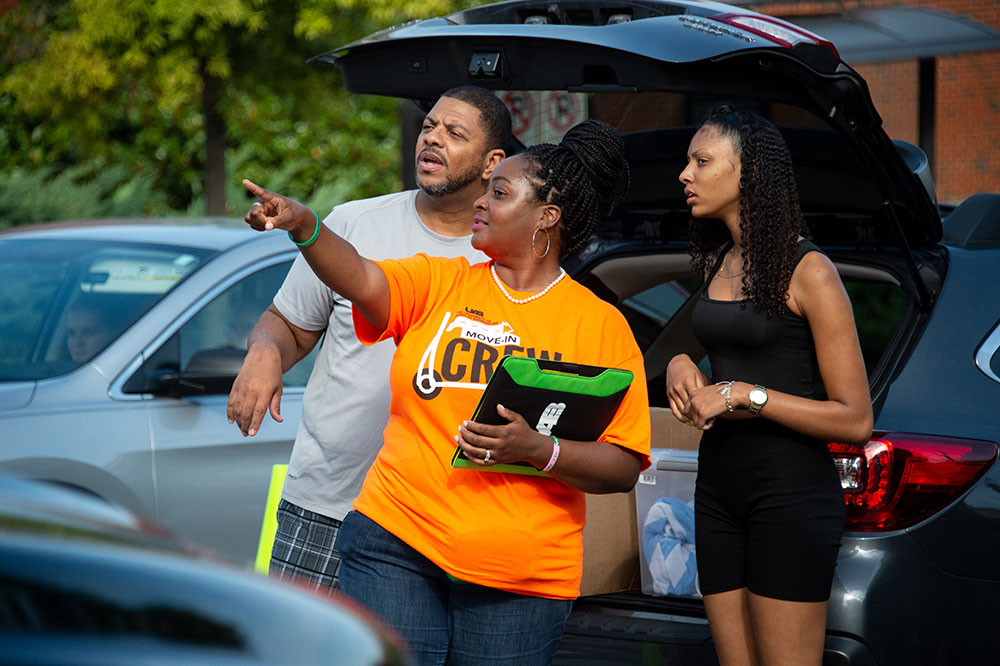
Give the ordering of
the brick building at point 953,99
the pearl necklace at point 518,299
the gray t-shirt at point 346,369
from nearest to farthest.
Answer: the pearl necklace at point 518,299, the gray t-shirt at point 346,369, the brick building at point 953,99

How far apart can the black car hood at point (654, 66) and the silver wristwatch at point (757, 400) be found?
699mm

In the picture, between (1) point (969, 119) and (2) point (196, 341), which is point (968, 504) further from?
(1) point (969, 119)

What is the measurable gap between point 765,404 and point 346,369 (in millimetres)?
1054

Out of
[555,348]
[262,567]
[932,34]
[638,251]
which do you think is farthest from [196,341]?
[932,34]

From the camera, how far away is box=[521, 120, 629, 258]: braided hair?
8.87 ft

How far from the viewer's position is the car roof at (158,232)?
4.84 meters

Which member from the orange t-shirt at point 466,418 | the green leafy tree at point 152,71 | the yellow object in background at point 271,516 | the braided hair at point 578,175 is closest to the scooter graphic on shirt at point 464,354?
the orange t-shirt at point 466,418

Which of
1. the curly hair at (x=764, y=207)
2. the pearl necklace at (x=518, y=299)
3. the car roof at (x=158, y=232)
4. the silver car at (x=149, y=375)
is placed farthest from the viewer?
the car roof at (x=158, y=232)

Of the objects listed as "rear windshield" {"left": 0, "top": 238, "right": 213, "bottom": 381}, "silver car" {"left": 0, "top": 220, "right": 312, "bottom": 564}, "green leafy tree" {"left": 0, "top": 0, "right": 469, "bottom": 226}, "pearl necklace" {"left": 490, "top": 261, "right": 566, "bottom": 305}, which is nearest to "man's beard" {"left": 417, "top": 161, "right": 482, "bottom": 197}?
"pearl necklace" {"left": 490, "top": 261, "right": 566, "bottom": 305}

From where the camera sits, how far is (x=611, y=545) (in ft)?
11.4

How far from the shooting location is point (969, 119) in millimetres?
18844

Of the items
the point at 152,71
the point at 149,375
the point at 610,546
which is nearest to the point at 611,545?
the point at 610,546

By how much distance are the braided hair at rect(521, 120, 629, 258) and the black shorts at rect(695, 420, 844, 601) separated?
594 millimetres

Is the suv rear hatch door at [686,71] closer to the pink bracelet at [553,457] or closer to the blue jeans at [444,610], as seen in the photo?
the pink bracelet at [553,457]
